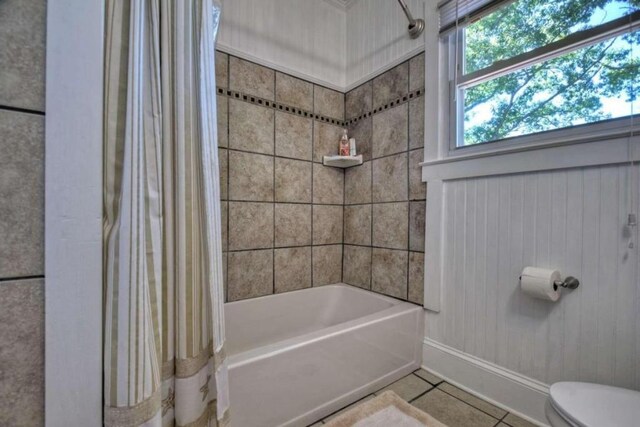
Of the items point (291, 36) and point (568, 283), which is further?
point (291, 36)

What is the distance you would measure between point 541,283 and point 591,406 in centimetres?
46

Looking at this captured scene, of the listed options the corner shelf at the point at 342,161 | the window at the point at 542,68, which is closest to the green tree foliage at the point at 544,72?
the window at the point at 542,68

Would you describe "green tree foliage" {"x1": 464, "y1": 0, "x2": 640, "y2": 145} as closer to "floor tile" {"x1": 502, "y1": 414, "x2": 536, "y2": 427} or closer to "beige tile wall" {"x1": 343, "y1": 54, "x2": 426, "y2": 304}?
"beige tile wall" {"x1": 343, "y1": 54, "x2": 426, "y2": 304}

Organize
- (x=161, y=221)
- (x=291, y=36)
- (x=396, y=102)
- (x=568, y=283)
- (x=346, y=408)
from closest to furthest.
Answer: (x=161, y=221) → (x=568, y=283) → (x=346, y=408) → (x=396, y=102) → (x=291, y=36)

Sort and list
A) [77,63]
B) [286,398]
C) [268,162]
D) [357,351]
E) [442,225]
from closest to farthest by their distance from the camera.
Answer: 1. [77,63]
2. [286,398]
3. [357,351]
4. [442,225]
5. [268,162]

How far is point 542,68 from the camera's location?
1351 mm

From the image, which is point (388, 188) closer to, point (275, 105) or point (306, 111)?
point (306, 111)

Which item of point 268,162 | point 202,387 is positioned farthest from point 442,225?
point 202,387

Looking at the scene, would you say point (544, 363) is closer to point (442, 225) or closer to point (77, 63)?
point (442, 225)

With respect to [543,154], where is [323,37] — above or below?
above

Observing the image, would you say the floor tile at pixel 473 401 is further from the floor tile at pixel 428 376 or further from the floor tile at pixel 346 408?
the floor tile at pixel 346 408

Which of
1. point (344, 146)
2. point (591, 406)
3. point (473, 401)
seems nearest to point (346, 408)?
point (473, 401)

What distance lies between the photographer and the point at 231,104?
71.1 inches

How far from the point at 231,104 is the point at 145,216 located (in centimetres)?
132
